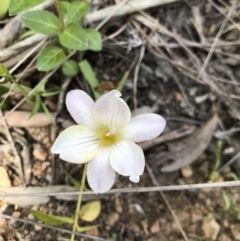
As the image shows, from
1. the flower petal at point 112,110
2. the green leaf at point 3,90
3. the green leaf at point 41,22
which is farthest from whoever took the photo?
the green leaf at point 3,90

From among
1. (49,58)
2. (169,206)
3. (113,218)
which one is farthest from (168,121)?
(49,58)

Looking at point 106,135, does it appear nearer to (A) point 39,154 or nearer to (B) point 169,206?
(A) point 39,154

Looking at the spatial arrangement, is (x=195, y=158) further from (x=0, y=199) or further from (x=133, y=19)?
(x=0, y=199)

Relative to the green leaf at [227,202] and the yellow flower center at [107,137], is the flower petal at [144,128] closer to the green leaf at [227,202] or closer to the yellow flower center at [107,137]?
the yellow flower center at [107,137]

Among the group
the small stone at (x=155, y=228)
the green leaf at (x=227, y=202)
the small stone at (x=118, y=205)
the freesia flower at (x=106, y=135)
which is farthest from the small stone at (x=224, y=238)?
the freesia flower at (x=106, y=135)

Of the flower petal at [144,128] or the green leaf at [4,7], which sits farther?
the green leaf at [4,7]

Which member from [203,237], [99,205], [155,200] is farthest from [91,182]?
[203,237]
